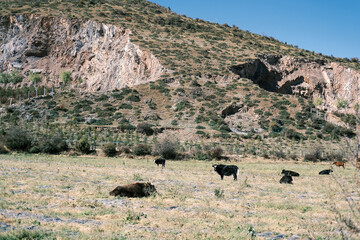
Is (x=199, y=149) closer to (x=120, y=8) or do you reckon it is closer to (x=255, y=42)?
(x=255, y=42)

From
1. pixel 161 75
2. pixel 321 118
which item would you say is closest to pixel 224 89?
pixel 161 75

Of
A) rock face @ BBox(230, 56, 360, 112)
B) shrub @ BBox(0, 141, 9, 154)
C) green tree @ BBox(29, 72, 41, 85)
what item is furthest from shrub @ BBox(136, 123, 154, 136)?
green tree @ BBox(29, 72, 41, 85)

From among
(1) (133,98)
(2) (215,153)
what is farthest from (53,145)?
(1) (133,98)

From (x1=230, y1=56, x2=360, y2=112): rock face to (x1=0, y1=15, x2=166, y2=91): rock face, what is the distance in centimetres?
3160

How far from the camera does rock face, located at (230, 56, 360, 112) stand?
72688mm

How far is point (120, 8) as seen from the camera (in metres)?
90.4

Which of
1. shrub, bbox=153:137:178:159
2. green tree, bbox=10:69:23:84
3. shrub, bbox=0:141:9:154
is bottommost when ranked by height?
shrub, bbox=0:141:9:154

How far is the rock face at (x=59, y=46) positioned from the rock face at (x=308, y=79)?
104ft

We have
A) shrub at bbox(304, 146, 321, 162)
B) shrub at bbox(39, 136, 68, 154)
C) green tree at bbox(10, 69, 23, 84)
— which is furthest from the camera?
green tree at bbox(10, 69, 23, 84)

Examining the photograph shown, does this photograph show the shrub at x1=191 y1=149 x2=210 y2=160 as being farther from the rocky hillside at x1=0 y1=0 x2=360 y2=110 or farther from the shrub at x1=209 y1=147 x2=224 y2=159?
the rocky hillside at x1=0 y1=0 x2=360 y2=110

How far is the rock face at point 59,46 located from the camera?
239 ft

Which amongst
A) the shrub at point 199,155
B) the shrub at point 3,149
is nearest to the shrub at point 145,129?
the shrub at point 199,155

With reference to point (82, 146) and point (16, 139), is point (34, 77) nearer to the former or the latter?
point (16, 139)

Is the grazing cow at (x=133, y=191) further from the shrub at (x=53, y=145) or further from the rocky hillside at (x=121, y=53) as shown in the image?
the rocky hillside at (x=121, y=53)
